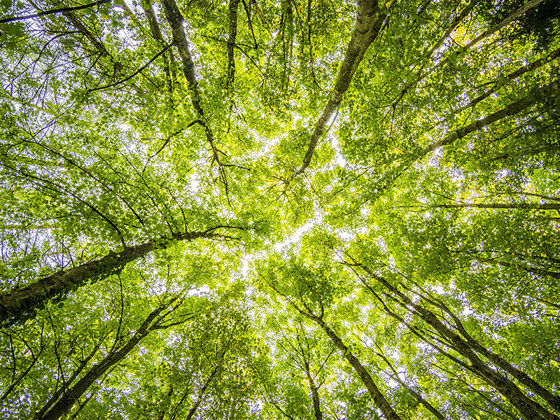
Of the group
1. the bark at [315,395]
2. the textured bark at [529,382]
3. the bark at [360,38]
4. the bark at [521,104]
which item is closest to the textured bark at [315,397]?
the bark at [315,395]

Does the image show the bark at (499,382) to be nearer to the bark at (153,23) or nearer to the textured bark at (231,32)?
the textured bark at (231,32)

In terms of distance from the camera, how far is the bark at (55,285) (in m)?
3.29

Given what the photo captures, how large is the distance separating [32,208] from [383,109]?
10.8m

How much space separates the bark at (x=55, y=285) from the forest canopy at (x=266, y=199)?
0.04 m

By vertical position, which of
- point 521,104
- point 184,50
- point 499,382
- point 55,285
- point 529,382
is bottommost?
point 55,285

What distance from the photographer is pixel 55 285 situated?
3840 mm

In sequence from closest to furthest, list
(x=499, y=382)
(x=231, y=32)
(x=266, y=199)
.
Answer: (x=231, y=32) → (x=499, y=382) → (x=266, y=199)

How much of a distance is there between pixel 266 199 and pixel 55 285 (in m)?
7.24

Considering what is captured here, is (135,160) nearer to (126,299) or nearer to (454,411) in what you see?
(126,299)

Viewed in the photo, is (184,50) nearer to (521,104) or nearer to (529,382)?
(521,104)

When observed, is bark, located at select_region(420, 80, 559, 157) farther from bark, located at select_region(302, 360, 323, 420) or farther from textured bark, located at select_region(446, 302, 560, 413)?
bark, located at select_region(302, 360, 323, 420)

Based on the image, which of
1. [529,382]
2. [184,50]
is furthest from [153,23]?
[529,382]

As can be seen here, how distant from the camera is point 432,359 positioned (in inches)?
390

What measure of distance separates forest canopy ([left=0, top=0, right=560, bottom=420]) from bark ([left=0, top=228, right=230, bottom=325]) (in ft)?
0.13
